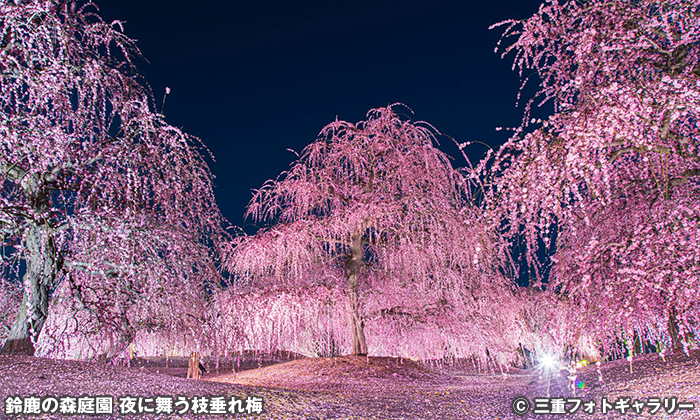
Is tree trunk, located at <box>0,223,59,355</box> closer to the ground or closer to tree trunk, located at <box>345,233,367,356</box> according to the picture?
the ground

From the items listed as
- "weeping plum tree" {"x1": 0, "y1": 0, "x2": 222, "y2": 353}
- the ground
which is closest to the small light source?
the ground

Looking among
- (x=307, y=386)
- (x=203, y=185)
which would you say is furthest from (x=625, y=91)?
(x=307, y=386)

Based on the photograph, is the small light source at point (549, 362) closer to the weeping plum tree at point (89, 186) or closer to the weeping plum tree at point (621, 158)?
the weeping plum tree at point (621, 158)

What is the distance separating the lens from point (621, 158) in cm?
562

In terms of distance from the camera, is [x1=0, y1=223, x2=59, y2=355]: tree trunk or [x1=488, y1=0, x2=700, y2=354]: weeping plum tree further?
[x1=0, y1=223, x2=59, y2=355]: tree trunk

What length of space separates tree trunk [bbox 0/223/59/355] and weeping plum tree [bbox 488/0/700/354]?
4462 mm

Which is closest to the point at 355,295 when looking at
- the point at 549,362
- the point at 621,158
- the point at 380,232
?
the point at 380,232

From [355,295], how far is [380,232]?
5.37 ft

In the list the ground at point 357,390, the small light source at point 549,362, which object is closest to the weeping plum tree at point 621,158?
the ground at point 357,390

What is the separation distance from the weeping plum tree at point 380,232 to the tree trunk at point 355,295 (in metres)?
0.02

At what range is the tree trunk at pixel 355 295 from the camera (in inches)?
407

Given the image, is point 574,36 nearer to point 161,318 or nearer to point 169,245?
point 169,245

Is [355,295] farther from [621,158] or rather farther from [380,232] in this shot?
[621,158]

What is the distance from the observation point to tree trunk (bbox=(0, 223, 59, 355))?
528cm
